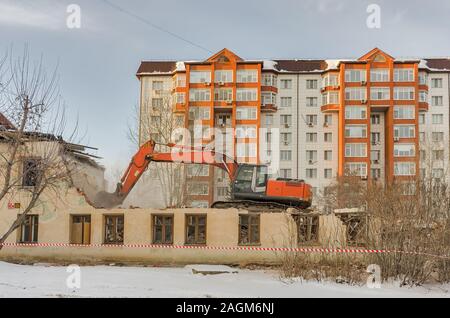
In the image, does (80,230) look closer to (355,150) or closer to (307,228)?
(307,228)

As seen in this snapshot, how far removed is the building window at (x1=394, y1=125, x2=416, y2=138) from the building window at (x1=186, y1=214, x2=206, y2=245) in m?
41.6

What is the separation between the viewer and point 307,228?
813 inches

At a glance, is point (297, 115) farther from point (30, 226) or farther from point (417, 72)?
point (30, 226)

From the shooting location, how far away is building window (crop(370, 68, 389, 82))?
57.3 meters

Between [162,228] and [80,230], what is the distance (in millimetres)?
3610

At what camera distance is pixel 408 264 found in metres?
15.4

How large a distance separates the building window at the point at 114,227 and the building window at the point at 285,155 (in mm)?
38567

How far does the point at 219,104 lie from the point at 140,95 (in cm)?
992

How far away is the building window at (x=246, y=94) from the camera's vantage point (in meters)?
57.5

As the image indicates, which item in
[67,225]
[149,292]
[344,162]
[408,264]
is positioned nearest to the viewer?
[149,292]

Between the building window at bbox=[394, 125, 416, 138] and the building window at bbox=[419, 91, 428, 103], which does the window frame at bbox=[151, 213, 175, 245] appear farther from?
the building window at bbox=[419, 91, 428, 103]

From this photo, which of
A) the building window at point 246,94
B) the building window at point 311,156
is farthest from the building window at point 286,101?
the building window at point 311,156

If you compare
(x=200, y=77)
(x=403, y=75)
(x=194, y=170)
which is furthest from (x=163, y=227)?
(x=403, y=75)
